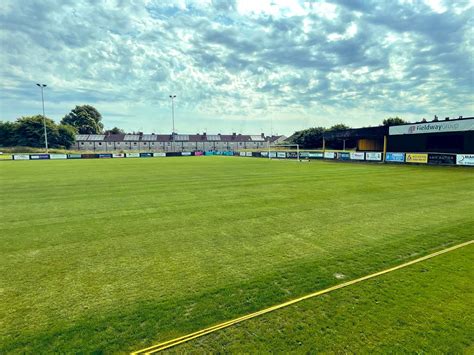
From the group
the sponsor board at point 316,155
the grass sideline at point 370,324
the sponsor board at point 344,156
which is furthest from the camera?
the sponsor board at point 316,155

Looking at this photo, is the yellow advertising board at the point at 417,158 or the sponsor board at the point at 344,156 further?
the sponsor board at the point at 344,156

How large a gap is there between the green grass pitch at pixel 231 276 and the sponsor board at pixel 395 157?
25.1 meters

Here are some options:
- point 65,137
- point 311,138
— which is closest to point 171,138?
point 65,137

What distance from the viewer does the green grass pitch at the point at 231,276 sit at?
139 inches

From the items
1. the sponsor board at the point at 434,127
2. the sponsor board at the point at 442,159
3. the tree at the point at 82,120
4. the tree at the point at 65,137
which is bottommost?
the sponsor board at the point at 442,159

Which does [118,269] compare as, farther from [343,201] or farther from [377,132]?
[377,132]

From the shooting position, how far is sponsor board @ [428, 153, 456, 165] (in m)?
28.2

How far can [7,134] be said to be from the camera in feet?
269

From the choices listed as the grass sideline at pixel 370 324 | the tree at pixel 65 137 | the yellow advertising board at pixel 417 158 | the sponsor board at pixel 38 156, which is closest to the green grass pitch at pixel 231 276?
the grass sideline at pixel 370 324

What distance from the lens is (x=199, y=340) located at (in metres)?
3.46

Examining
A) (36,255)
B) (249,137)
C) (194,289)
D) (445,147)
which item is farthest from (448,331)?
(249,137)

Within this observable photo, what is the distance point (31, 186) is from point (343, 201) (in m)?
17.9

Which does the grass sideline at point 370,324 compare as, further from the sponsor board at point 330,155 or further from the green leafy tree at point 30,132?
the green leafy tree at point 30,132

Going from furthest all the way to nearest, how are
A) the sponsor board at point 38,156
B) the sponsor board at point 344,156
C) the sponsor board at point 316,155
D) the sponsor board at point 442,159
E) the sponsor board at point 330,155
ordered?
the sponsor board at point 38,156 < the sponsor board at point 316,155 < the sponsor board at point 330,155 < the sponsor board at point 344,156 < the sponsor board at point 442,159
